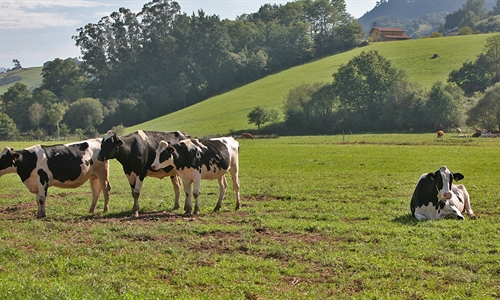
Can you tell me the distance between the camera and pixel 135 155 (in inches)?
707

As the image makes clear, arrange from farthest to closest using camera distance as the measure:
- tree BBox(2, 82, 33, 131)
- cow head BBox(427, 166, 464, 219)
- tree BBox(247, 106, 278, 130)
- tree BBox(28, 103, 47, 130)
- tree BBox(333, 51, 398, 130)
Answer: tree BBox(2, 82, 33, 131), tree BBox(28, 103, 47, 130), tree BBox(333, 51, 398, 130), tree BBox(247, 106, 278, 130), cow head BBox(427, 166, 464, 219)

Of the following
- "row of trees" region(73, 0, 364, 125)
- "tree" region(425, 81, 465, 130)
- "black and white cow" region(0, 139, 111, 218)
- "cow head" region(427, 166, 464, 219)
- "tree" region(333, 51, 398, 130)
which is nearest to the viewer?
"cow head" region(427, 166, 464, 219)

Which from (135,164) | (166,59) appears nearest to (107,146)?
(135,164)

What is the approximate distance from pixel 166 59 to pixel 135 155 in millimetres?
140666

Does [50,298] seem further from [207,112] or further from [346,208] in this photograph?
[207,112]

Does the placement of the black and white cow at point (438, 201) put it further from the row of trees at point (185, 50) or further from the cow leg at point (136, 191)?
the row of trees at point (185, 50)

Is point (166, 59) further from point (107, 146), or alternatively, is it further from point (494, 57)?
point (107, 146)

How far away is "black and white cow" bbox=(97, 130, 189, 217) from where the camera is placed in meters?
17.4

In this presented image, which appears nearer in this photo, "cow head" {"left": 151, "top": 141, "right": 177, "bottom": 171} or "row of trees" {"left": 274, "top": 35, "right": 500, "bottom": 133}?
"cow head" {"left": 151, "top": 141, "right": 177, "bottom": 171}

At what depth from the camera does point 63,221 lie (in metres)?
15.6

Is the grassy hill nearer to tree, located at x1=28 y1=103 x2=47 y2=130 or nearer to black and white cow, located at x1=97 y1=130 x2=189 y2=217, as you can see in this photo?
tree, located at x1=28 y1=103 x2=47 y2=130

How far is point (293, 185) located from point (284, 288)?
15.4 m

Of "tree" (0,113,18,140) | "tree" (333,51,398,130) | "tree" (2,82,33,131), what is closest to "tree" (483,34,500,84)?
Answer: "tree" (333,51,398,130)

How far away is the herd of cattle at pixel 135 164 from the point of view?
1655 centimetres
